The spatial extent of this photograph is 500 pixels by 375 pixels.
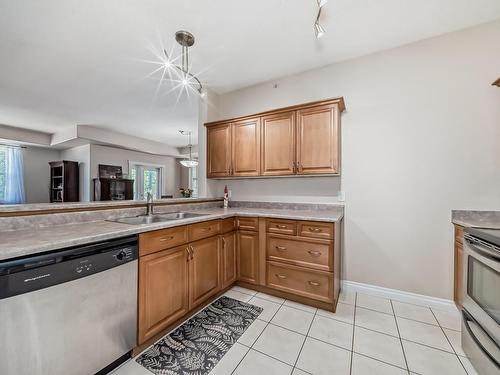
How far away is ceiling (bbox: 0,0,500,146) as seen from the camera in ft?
5.86

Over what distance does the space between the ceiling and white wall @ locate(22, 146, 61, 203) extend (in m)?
3.50

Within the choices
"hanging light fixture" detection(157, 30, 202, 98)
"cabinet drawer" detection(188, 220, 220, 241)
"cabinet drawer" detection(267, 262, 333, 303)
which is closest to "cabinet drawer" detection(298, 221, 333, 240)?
"cabinet drawer" detection(267, 262, 333, 303)

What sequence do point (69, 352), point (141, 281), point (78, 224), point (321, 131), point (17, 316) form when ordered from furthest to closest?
1. point (321, 131)
2. point (78, 224)
3. point (141, 281)
4. point (69, 352)
5. point (17, 316)

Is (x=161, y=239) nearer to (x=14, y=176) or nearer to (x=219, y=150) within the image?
(x=219, y=150)

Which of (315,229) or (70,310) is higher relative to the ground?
(315,229)

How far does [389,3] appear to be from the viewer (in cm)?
175

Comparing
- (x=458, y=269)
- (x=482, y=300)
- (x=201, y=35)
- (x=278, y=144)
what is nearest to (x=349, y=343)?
(x=482, y=300)

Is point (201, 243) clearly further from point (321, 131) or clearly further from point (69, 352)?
point (321, 131)

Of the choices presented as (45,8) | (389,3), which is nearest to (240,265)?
(389,3)

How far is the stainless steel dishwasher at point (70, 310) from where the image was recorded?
97 cm

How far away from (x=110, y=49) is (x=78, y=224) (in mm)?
1957

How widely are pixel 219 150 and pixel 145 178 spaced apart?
5.30 m

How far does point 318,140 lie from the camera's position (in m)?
2.36

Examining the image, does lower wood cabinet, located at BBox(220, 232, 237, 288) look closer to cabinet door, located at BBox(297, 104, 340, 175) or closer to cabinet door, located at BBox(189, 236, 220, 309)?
cabinet door, located at BBox(189, 236, 220, 309)
